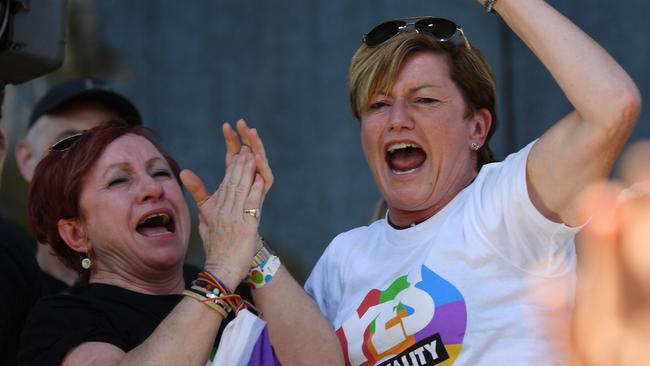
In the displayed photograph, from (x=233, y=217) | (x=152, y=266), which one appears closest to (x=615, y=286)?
(x=233, y=217)

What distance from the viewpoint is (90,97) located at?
329 cm

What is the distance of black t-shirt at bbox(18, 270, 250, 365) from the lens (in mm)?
1954

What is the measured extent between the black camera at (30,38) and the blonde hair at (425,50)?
29.2 inches

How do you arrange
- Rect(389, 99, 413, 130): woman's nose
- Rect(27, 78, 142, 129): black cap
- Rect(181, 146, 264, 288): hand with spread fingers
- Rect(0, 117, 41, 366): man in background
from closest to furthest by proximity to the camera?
Rect(181, 146, 264, 288): hand with spread fingers < Rect(389, 99, 413, 130): woman's nose < Rect(0, 117, 41, 366): man in background < Rect(27, 78, 142, 129): black cap

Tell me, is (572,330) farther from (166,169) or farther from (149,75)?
(149,75)

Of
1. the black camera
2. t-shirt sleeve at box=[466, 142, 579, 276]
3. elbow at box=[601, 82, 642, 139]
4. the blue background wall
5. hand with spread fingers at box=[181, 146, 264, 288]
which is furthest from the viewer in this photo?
the blue background wall

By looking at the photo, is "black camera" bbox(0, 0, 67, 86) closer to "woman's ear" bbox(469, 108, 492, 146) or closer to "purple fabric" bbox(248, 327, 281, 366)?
"purple fabric" bbox(248, 327, 281, 366)

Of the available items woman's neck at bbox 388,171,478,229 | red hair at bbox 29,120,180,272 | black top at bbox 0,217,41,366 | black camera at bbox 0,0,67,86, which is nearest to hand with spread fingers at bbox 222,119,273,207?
woman's neck at bbox 388,171,478,229

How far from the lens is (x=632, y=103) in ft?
5.43

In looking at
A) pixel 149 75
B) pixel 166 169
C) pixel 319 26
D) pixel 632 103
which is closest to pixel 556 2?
pixel 319 26

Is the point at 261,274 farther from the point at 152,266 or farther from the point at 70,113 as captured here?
the point at 70,113

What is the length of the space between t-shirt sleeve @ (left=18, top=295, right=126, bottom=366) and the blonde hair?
2.41ft

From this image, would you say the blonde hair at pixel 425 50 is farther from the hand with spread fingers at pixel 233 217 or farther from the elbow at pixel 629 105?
the elbow at pixel 629 105

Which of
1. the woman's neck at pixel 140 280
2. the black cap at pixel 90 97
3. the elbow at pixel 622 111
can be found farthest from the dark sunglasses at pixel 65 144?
the elbow at pixel 622 111
